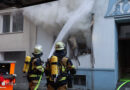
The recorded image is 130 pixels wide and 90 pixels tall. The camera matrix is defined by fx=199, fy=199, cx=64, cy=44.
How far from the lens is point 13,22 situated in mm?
11703

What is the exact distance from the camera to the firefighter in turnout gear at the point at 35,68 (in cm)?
574

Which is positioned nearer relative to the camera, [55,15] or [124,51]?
[55,15]

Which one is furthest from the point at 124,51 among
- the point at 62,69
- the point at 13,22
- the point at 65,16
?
A: the point at 62,69

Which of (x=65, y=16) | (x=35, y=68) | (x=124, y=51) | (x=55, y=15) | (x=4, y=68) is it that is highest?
(x=55, y=15)

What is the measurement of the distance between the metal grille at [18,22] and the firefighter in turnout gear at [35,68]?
581 cm

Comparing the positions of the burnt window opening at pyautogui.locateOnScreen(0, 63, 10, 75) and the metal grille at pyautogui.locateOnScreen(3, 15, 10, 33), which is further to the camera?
the metal grille at pyautogui.locateOnScreen(3, 15, 10, 33)

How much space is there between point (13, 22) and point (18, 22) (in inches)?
15.4

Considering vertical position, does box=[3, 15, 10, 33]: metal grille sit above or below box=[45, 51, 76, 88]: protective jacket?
above

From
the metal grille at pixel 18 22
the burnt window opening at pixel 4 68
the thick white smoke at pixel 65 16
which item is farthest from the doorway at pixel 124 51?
the metal grille at pixel 18 22

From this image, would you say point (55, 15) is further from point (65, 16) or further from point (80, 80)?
point (80, 80)

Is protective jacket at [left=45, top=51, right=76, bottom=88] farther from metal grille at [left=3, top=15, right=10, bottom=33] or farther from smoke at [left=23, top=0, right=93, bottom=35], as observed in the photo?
metal grille at [left=3, top=15, right=10, bottom=33]

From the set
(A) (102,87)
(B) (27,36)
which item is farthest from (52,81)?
(B) (27,36)

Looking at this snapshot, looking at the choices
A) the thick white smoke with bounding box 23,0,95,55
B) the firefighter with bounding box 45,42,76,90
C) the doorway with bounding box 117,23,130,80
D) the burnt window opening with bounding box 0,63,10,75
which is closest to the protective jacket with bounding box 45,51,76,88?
the firefighter with bounding box 45,42,76,90

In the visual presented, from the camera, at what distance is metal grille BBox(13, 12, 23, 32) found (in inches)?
449
